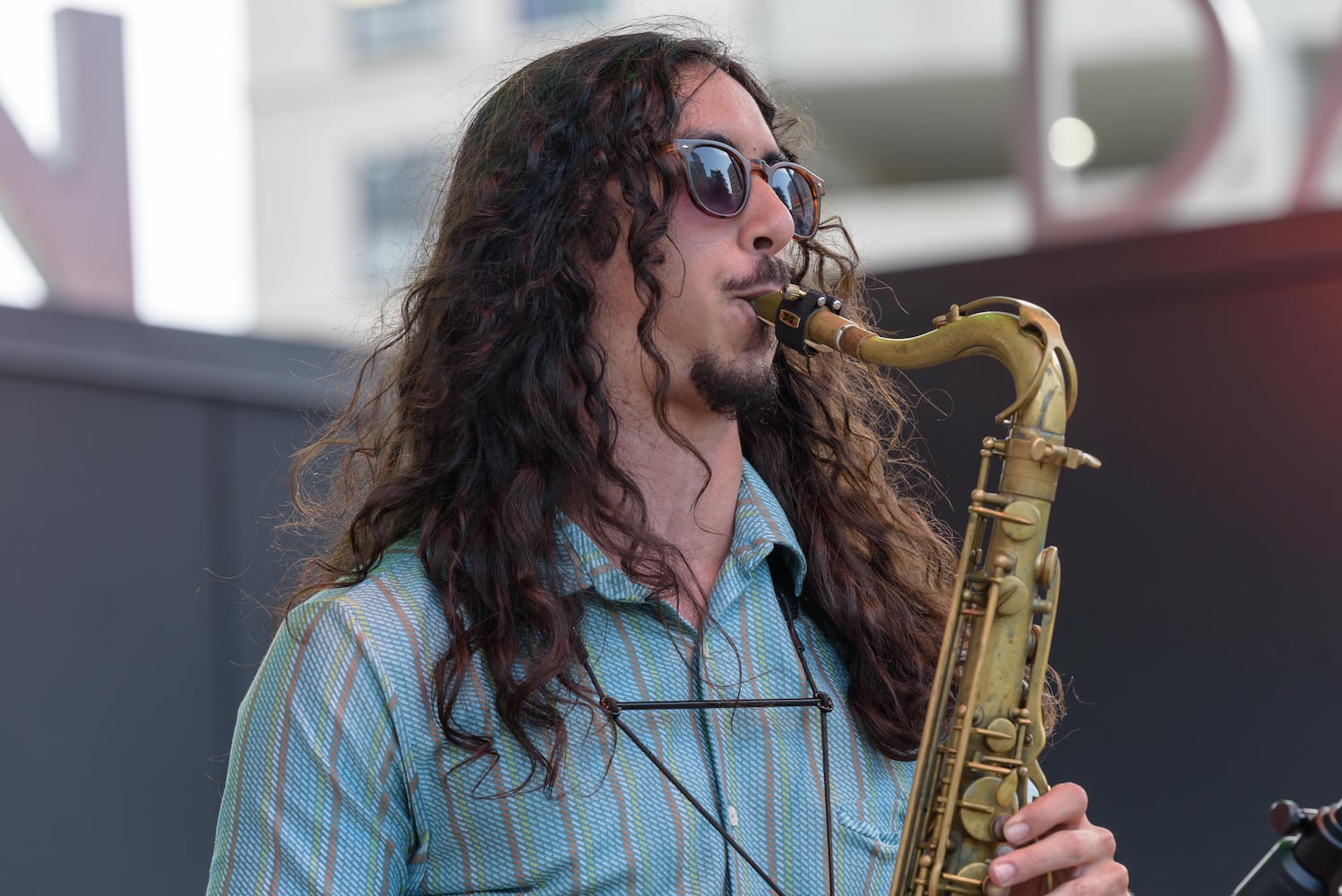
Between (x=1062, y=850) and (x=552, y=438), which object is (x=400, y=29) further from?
(x=1062, y=850)

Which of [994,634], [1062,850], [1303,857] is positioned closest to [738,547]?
[994,634]

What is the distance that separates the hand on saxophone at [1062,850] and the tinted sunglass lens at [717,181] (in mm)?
1012

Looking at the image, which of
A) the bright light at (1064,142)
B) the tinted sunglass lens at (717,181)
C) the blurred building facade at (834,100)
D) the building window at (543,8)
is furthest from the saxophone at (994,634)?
the building window at (543,8)

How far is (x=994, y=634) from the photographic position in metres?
2.06

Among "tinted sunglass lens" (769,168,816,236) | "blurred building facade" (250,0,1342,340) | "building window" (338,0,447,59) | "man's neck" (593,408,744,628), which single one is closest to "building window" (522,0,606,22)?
"blurred building facade" (250,0,1342,340)

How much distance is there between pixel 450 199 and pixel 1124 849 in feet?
8.86

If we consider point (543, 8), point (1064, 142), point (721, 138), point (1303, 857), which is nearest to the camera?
point (1303, 857)

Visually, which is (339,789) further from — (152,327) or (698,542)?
(152,327)

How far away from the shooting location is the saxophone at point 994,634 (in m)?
2.02

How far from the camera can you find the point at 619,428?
7.59 feet

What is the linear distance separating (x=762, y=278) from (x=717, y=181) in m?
0.17

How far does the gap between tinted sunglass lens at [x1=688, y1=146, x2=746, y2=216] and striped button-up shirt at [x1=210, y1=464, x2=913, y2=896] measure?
0.57 m

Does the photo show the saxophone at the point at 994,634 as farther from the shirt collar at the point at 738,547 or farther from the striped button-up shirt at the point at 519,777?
the shirt collar at the point at 738,547

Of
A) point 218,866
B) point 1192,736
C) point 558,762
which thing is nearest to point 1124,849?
point 1192,736
